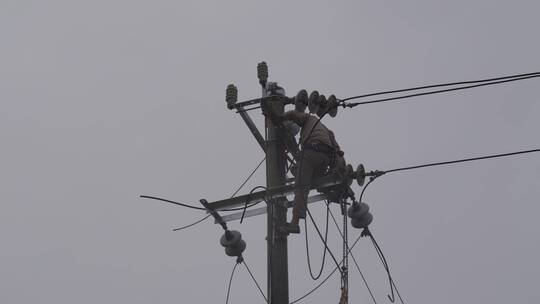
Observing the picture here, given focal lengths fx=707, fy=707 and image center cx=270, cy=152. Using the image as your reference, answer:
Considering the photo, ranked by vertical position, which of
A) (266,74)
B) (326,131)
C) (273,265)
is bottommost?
(273,265)

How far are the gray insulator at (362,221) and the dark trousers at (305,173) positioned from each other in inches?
30.4

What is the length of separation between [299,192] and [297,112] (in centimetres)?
99

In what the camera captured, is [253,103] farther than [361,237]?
No

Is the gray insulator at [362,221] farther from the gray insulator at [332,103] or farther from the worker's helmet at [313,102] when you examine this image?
the worker's helmet at [313,102]

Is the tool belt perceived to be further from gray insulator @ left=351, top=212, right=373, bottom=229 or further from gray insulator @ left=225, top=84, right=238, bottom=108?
gray insulator @ left=225, top=84, right=238, bottom=108

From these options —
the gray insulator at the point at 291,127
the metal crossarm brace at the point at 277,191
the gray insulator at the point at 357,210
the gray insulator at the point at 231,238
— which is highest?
the gray insulator at the point at 291,127

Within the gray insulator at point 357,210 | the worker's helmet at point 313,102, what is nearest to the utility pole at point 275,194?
the gray insulator at point 357,210

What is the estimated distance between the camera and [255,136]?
28.2ft

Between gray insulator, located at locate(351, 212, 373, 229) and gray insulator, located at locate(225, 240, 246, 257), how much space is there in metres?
1.41

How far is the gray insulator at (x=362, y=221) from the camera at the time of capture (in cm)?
851

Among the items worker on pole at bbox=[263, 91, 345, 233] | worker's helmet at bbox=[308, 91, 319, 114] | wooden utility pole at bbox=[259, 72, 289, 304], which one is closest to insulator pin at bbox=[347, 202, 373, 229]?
worker on pole at bbox=[263, 91, 345, 233]

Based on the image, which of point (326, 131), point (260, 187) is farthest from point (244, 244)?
point (326, 131)

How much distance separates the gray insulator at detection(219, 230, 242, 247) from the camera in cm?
876

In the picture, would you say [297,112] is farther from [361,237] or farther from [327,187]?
[361,237]
